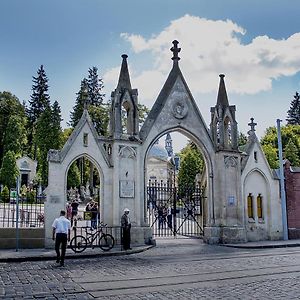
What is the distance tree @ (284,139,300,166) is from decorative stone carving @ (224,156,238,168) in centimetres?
4277

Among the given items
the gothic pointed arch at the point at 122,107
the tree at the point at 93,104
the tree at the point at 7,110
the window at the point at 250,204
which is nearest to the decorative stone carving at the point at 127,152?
the gothic pointed arch at the point at 122,107

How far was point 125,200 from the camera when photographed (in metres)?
18.7

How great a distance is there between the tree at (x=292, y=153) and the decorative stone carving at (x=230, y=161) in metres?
42.8

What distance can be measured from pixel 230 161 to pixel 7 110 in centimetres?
6048

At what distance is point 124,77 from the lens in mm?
20156

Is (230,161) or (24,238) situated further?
(230,161)

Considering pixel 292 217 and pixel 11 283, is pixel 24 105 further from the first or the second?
pixel 11 283

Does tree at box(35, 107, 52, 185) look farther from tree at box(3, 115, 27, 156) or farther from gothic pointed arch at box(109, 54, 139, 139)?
gothic pointed arch at box(109, 54, 139, 139)

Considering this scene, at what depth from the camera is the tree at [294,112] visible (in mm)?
87106

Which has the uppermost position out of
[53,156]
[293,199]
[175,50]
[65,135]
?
[65,135]

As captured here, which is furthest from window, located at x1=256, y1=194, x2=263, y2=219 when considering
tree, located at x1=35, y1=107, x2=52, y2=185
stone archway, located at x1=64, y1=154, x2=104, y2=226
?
tree, located at x1=35, y1=107, x2=52, y2=185

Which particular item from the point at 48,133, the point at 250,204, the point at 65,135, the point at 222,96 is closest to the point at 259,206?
the point at 250,204

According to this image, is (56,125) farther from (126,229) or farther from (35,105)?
(126,229)

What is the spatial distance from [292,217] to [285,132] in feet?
162
